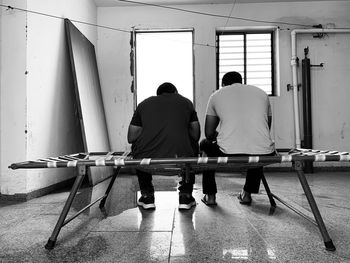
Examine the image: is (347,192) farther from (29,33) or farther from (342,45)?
(29,33)

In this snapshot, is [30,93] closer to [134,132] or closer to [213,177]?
[134,132]

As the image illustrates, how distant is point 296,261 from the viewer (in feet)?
4.50

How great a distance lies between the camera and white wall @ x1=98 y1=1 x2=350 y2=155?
4.95 meters

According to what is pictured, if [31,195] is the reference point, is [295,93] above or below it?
above

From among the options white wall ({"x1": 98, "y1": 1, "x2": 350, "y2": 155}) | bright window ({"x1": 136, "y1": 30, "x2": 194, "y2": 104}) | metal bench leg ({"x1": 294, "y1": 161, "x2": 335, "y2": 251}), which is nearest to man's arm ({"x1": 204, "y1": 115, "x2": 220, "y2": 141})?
metal bench leg ({"x1": 294, "y1": 161, "x2": 335, "y2": 251})

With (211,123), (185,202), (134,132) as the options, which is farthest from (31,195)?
(211,123)

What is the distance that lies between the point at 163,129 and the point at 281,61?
11.4ft

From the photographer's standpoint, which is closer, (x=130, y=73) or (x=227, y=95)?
(x=227, y=95)

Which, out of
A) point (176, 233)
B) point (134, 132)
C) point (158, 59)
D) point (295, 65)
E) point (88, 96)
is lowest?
point (176, 233)

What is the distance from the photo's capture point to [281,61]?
16.3 feet

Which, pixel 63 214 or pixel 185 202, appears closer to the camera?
pixel 63 214

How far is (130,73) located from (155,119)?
3033mm

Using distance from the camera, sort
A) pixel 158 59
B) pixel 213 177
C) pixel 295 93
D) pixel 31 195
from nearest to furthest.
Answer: pixel 213 177, pixel 31 195, pixel 295 93, pixel 158 59

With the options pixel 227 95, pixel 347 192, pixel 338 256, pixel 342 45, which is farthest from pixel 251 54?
pixel 338 256
